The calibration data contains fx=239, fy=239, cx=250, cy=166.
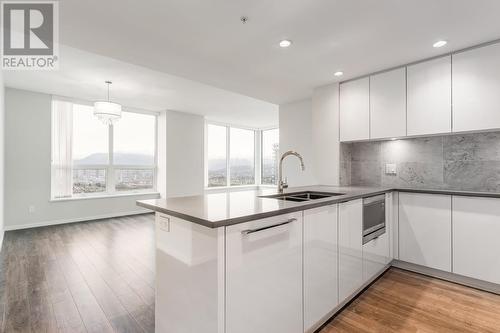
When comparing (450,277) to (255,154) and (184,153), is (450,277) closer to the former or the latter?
(184,153)

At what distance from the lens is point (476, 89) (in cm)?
233

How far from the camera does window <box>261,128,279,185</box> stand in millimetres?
8445

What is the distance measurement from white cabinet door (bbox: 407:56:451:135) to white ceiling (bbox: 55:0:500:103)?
0.16m

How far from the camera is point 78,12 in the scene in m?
1.82

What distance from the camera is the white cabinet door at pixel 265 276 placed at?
1.23 metres

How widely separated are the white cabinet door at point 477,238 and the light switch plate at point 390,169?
829 millimetres

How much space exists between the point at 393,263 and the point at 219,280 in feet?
8.71

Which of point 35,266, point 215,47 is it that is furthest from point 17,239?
point 215,47

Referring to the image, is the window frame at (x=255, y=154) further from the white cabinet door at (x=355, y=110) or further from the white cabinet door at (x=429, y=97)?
the white cabinet door at (x=429, y=97)

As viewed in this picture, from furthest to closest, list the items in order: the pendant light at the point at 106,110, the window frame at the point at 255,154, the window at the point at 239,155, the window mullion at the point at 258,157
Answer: the window mullion at the point at 258,157, the window at the point at 239,155, the window frame at the point at 255,154, the pendant light at the point at 106,110

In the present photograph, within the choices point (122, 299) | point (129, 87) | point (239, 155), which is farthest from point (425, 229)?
point (239, 155)

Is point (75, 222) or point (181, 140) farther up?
point (181, 140)

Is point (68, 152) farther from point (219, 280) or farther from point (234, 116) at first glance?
point (219, 280)

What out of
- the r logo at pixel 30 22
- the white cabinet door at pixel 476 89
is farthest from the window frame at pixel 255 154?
the white cabinet door at pixel 476 89
